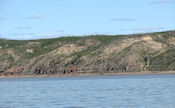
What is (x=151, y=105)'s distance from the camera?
161 feet

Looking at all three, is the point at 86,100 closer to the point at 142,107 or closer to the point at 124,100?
the point at 124,100

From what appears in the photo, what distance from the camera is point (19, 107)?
5112cm

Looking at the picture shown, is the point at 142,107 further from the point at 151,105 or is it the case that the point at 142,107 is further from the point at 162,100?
the point at 162,100

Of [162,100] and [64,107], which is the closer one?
[64,107]

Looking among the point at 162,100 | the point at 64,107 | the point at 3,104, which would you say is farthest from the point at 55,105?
the point at 162,100

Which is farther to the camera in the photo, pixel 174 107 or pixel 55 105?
pixel 55 105

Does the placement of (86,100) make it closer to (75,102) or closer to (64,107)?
(75,102)

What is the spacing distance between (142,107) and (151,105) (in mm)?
1933

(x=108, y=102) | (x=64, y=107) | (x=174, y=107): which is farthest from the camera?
(x=108, y=102)

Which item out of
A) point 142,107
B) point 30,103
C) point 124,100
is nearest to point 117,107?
point 142,107

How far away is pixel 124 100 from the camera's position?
181 ft

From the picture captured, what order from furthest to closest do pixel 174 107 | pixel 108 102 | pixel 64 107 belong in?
1. pixel 108 102
2. pixel 64 107
3. pixel 174 107

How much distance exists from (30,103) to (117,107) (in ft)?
36.0

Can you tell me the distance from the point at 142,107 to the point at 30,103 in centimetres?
1314
